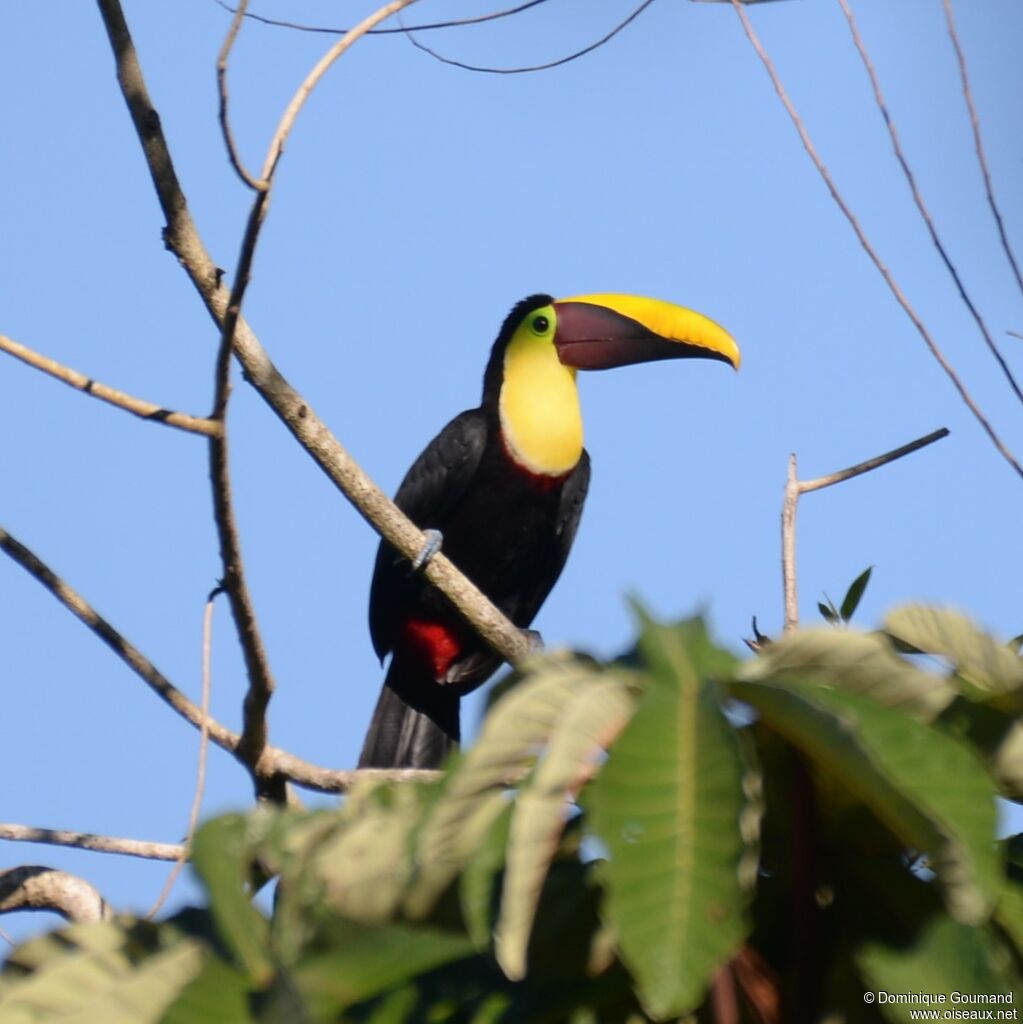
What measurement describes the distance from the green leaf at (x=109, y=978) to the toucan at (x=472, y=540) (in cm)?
392

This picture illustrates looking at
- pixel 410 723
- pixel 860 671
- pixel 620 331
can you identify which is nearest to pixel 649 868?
pixel 860 671

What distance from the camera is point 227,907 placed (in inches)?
46.5

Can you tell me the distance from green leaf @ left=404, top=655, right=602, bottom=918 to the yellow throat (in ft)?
14.1

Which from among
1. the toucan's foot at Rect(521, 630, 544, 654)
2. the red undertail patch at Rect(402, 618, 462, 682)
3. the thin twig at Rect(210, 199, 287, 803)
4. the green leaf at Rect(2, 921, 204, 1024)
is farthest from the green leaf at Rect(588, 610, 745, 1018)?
the red undertail patch at Rect(402, 618, 462, 682)

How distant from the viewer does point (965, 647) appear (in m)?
1.32

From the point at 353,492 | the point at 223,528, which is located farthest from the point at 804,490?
the point at 223,528

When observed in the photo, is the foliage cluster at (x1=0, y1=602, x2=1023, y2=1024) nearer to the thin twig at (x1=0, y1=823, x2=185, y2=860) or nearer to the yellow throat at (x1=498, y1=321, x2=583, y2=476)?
the thin twig at (x1=0, y1=823, x2=185, y2=860)

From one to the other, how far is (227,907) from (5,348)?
3.84 ft

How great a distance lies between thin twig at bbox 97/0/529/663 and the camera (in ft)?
7.97

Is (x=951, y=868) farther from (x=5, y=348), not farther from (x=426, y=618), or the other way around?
(x=426, y=618)

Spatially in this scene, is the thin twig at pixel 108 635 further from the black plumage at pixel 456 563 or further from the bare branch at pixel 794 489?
the black plumage at pixel 456 563

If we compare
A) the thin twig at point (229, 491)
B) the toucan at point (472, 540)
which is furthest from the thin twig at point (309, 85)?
the toucan at point (472, 540)

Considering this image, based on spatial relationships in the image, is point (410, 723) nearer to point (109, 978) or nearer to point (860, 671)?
point (109, 978)

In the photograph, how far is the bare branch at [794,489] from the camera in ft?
9.31
